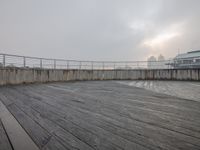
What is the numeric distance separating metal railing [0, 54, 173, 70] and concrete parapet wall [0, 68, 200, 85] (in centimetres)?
55

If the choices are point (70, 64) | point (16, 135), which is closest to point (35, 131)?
point (16, 135)

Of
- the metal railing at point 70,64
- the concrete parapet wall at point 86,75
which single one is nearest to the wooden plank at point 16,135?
the concrete parapet wall at point 86,75

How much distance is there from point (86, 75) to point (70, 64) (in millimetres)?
2052

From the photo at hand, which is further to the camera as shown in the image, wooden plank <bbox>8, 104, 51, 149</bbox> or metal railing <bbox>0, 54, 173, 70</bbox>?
metal railing <bbox>0, 54, 173, 70</bbox>

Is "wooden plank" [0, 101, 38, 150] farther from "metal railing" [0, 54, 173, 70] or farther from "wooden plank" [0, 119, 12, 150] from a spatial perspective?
"metal railing" [0, 54, 173, 70]

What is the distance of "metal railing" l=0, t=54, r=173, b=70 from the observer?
27.2ft

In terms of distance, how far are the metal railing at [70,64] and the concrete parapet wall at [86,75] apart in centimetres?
55

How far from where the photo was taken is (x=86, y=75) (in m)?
11.8

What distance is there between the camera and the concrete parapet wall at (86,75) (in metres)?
7.78

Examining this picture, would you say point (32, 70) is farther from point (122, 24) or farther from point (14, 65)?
point (122, 24)

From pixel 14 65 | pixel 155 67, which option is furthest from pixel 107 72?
pixel 14 65

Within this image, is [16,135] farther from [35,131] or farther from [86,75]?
[86,75]

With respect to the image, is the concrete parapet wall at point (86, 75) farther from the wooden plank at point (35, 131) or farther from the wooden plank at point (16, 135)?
the wooden plank at point (35, 131)

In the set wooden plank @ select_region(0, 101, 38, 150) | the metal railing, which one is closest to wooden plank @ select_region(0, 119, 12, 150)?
wooden plank @ select_region(0, 101, 38, 150)
